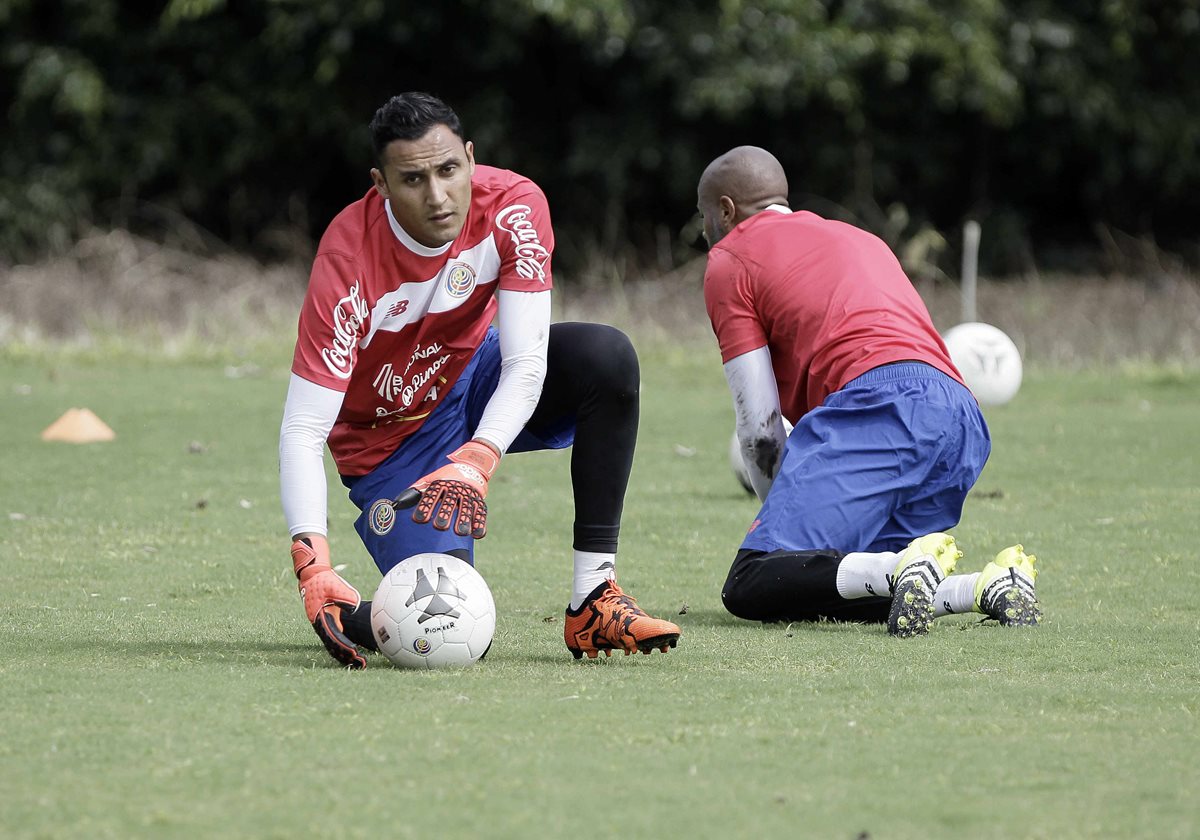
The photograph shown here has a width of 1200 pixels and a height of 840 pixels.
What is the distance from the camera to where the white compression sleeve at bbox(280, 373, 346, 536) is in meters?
4.61

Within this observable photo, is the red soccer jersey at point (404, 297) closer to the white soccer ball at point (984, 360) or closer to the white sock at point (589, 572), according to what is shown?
the white sock at point (589, 572)

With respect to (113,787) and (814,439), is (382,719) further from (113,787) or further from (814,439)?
(814,439)

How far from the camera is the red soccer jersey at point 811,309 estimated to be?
5.64 metres

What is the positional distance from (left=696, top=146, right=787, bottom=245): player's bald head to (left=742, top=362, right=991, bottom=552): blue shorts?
0.93m

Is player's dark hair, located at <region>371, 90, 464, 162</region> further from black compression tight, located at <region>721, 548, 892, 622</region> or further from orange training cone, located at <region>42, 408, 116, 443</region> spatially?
orange training cone, located at <region>42, 408, 116, 443</region>

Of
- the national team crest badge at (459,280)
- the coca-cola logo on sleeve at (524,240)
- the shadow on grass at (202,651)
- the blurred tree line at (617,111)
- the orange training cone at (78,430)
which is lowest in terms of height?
the shadow on grass at (202,651)

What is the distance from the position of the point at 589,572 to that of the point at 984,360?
722cm

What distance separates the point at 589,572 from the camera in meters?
4.88

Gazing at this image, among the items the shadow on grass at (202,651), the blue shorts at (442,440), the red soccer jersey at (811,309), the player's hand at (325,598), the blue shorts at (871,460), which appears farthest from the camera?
the red soccer jersey at (811,309)

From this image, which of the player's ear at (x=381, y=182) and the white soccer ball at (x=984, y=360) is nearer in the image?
the player's ear at (x=381, y=182)

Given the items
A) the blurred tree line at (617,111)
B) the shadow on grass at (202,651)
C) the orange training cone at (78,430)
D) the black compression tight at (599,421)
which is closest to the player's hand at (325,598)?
the shadow on grass at (202,651)

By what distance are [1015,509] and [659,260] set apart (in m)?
12.5

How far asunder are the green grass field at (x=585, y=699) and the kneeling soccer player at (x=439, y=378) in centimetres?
25

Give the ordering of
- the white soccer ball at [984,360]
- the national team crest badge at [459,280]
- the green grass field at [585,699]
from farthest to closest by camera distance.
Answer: the white soccer ball at [984,360] → the national team crest badge at [459,280] → the green grass field at [585,699]
